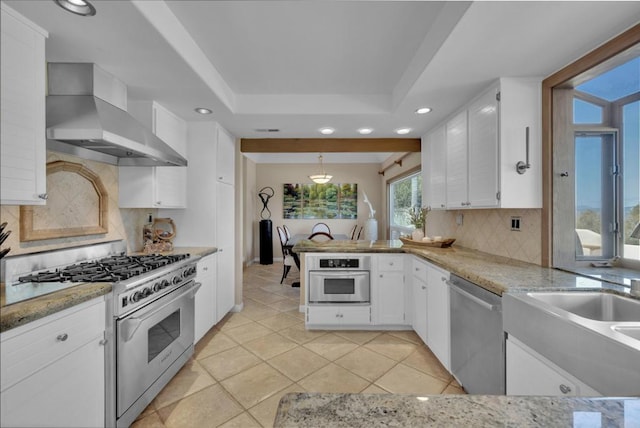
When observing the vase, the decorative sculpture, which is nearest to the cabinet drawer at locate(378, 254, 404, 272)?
the vase

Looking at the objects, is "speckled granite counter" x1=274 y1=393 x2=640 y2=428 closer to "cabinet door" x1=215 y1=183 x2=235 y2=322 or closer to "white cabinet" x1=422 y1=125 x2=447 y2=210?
"white cabinet" x1=422 y1=125 x2=447 y2=210

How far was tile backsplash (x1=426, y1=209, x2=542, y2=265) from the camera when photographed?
2.06 m

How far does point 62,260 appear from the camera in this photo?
181 cm

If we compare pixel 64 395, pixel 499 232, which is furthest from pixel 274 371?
pixel 499 232

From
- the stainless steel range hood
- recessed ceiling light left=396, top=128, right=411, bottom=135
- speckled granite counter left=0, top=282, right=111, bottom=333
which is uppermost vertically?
recessed ceiling light left=396, top=128, right=411, bottom=135

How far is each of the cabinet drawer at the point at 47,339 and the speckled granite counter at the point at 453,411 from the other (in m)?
1.18

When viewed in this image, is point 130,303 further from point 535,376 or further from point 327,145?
point 327,145

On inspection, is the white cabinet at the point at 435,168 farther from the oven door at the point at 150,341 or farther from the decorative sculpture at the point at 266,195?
the decorative sculpture at the point at 266,195

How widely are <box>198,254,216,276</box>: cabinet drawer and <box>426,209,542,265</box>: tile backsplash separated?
2631mm

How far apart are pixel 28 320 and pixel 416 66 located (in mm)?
2528

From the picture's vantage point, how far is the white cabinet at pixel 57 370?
3.43 feet

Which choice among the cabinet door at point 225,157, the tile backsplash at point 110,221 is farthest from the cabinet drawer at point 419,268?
the tile backsplash at point 110,221

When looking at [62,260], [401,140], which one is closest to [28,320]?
[62,260]

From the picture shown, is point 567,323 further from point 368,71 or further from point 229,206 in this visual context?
point 229,206
